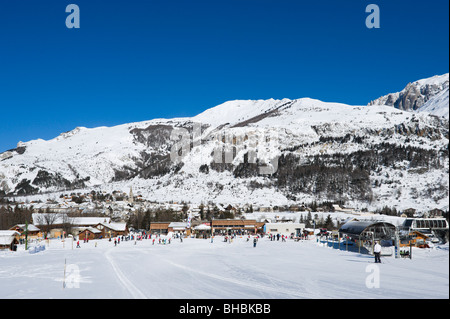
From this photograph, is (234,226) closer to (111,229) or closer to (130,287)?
(111,229)

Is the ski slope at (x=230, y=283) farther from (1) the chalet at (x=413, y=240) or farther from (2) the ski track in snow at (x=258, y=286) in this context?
(1) the chalet at (x=413, y=240)

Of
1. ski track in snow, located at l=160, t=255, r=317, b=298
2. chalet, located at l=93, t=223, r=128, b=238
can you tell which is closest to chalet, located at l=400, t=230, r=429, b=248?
ski track in snow, located at l=160, t=255, r=317, b=298

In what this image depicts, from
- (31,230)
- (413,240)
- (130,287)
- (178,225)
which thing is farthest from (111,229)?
(130,287)

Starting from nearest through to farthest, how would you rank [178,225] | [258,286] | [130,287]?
[130,287]
[258,286]
[178,225]

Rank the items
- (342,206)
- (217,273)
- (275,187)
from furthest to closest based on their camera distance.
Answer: (275,187)
(342,206)
(217,273)

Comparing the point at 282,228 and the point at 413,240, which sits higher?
the point at 413,240

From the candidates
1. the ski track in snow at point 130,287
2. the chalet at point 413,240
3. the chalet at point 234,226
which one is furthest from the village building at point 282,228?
the ski track in snow at point 130,287

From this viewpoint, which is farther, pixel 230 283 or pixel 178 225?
pixel 178 225

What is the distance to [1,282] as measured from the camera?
16281 mm
